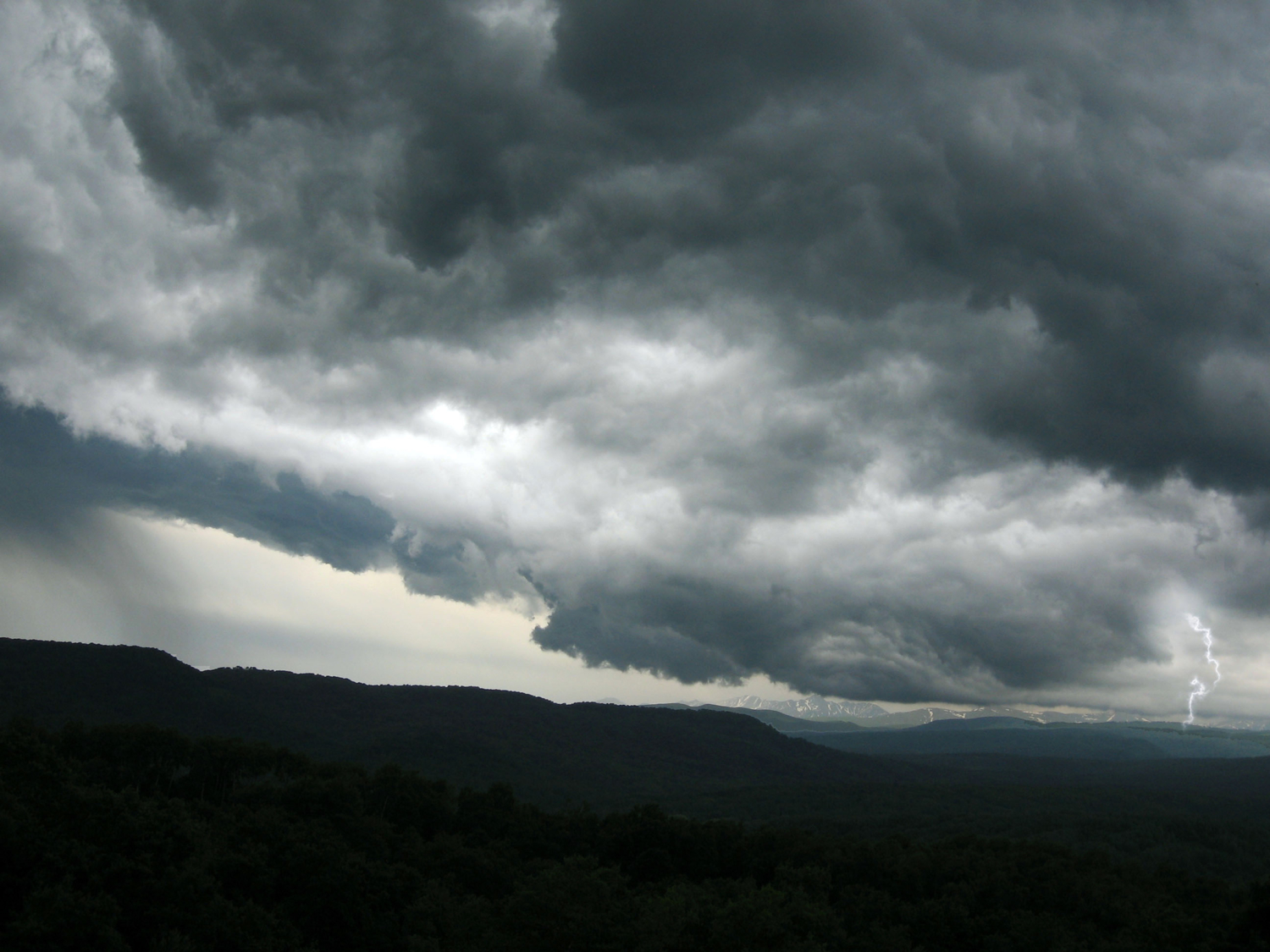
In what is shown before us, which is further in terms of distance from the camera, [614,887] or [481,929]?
[614,887]

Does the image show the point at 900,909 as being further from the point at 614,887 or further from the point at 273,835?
the point at 273,835

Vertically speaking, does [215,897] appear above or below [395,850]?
above

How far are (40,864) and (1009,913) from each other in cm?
8506

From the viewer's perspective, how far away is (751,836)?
435 feet

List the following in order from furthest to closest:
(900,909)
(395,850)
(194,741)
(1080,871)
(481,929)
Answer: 1. (194,741)
2. (1080,871)
3. (395,850)
4. (900,909)
5. (481,929)

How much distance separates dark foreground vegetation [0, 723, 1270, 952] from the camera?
60.4 meters

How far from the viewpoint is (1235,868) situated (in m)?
192

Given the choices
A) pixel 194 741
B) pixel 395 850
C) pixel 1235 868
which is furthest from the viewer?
pixel 1235 868

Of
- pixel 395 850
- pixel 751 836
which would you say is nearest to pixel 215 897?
pixel 395 850

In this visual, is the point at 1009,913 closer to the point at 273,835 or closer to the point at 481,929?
the point at 481,929

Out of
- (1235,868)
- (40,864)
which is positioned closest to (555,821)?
(40,864)

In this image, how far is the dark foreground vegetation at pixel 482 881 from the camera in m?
60.4

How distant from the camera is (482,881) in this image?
98375 mm

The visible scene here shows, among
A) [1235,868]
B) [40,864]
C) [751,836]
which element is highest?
[40,864]
